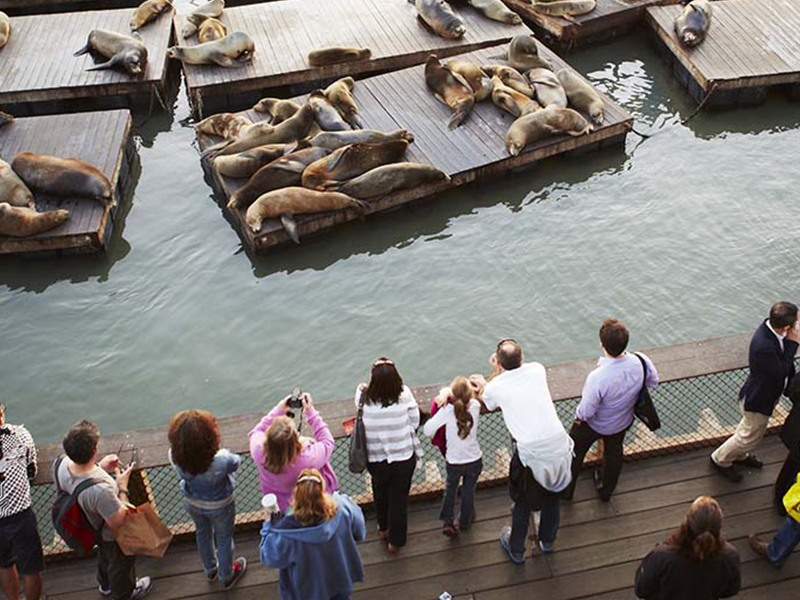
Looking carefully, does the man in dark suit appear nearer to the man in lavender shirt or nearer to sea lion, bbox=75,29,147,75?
the man in lavender shirt

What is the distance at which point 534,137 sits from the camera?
9.70 metres

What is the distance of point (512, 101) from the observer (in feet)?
33.3

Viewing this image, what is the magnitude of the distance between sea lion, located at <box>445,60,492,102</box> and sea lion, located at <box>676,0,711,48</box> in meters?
3.26

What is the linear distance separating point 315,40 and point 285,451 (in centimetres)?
967

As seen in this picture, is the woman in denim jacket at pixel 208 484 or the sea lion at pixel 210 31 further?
the sea lion at pixel 210 31

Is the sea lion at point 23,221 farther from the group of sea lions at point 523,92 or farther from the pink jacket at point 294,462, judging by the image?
the pink jacket at point 294,462

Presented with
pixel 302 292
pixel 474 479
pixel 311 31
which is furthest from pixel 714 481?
pixel 311 31

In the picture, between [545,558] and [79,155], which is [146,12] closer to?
[79,155]

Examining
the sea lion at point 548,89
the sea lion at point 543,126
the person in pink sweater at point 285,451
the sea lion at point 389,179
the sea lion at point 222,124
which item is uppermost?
the person in pink sweater at point 285,451

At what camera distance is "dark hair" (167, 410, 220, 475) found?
3.79 metres

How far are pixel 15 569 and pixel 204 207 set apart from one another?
19.2 feet

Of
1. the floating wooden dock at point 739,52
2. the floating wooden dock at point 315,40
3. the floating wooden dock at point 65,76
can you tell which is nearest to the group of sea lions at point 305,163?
the floating wooden dock at point 315,40

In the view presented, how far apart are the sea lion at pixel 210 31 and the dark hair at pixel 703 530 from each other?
10650mm

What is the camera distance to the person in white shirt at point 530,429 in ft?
13.0
